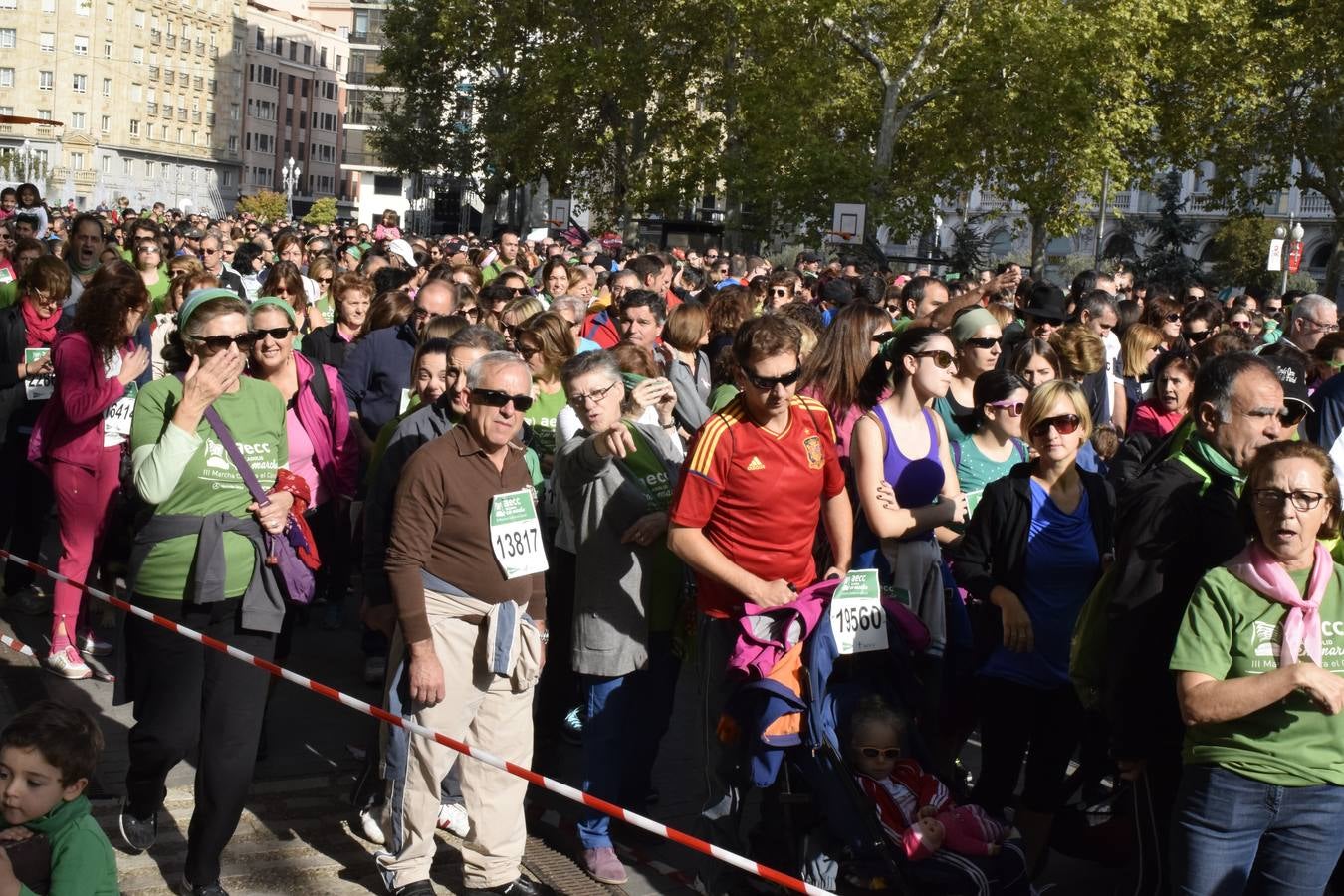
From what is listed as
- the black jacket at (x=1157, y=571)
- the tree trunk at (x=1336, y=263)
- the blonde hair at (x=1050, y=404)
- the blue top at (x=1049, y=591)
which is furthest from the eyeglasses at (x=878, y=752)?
the tree trunk at (x=1336, y=263)

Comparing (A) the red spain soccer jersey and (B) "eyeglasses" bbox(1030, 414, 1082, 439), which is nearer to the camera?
(A) the red spain soccer jersey

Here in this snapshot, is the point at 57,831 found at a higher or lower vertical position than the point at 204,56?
lower

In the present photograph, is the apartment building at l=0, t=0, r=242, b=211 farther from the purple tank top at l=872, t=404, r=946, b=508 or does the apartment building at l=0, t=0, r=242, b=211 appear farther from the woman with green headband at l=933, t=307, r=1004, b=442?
the purple tank top at l=872, t=404, r=946, b=508

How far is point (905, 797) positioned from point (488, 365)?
6.15ft

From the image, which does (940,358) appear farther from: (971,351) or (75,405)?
(75,405)

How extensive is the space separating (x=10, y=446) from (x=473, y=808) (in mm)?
4688

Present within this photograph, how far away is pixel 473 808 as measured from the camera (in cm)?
549

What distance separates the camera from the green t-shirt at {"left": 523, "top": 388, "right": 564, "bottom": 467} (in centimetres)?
728

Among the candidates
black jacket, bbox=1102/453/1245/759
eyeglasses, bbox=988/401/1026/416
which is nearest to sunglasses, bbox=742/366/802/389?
black jacket, bbox=1102/453/1245/759

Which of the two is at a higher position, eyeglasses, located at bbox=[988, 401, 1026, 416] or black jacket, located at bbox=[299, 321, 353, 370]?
eyeglasses, located at bbox=[988, 401, 1026, 416]

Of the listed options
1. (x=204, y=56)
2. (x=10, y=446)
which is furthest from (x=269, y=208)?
(x=10, y=446)

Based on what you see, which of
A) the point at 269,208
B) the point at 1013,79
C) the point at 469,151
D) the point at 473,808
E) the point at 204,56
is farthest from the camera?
the point at 204,56

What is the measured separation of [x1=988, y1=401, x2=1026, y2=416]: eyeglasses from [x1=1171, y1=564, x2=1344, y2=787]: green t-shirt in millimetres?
2254

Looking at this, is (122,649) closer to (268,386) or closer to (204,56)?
(268,386)
